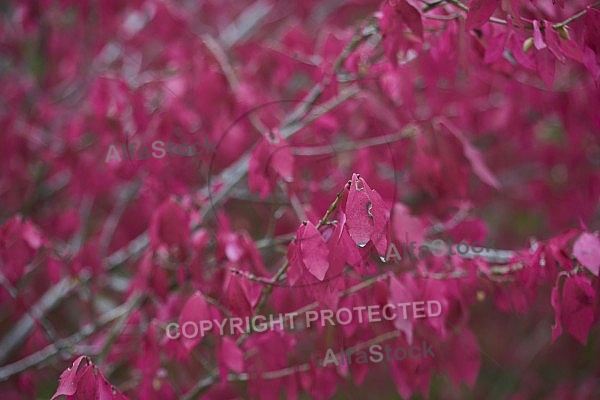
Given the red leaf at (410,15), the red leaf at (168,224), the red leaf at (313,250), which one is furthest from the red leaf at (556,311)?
the red leaf at (168,224)

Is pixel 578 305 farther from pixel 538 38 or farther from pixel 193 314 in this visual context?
pixel 193 314

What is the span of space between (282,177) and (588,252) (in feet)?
2.63

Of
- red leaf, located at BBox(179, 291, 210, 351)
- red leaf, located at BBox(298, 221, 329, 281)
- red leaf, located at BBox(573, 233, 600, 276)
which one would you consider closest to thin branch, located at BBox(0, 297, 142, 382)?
red leaf, located at BBox(179, 291, 210, 351)

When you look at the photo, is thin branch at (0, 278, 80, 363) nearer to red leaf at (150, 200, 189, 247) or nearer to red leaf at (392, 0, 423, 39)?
red leaf at (150, 200, 189, 247)

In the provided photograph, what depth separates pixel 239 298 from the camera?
1452 millimetres

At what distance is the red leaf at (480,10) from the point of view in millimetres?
1384

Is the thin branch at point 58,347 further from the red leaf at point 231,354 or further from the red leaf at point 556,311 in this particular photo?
the red leaf at point 556,311

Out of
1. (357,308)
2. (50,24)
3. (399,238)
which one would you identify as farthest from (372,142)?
(50,24)

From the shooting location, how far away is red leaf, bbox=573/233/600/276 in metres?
1.35

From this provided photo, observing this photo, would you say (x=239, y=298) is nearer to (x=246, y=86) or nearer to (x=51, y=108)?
(x=246, y=86)

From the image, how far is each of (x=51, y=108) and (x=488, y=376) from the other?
9.28 ft

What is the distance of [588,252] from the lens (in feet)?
4.50

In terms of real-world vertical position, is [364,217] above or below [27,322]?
above

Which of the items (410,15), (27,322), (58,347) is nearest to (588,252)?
(410,15)
